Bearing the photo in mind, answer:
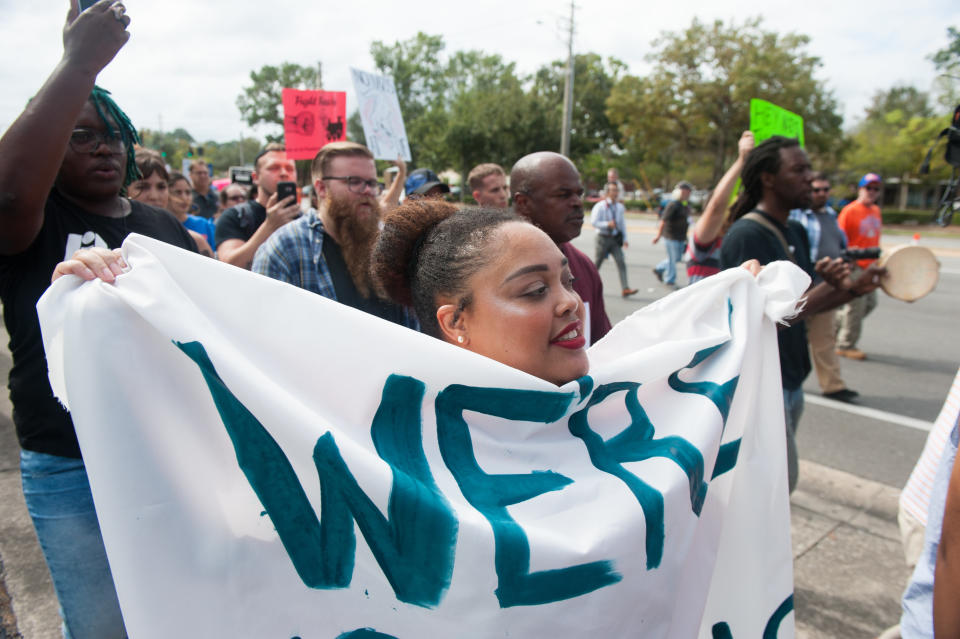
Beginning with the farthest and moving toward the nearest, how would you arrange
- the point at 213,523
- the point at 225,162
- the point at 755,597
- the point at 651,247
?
1. the point at 225,162
2. the point at 651,247
3. the point at 755,597
4. the point at 213,523

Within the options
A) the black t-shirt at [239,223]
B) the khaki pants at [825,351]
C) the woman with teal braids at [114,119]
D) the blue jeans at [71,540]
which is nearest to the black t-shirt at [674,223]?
the khaki pants at [825,351]

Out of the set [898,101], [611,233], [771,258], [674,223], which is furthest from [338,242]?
[898,101]

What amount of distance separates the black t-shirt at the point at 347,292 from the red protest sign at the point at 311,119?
7.40ft

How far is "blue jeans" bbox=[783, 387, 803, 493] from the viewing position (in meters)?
2.83

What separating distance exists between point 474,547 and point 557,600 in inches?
8.0

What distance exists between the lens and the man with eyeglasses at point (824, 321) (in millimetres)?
5281

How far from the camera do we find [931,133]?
116 feet

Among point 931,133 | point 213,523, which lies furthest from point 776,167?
point 931,133

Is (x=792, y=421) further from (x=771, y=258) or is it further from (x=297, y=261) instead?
(x=297, y=261)

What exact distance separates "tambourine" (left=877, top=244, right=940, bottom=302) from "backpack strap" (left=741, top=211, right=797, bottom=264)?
0.35 meters

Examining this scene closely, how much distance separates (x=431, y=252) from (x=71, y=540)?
4.10 ft

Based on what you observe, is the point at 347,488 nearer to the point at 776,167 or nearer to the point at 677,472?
Result: the point at 677,472

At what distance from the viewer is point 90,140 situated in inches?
75.4

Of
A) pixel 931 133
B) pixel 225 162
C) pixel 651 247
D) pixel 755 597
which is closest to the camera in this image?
pixel 755 597
